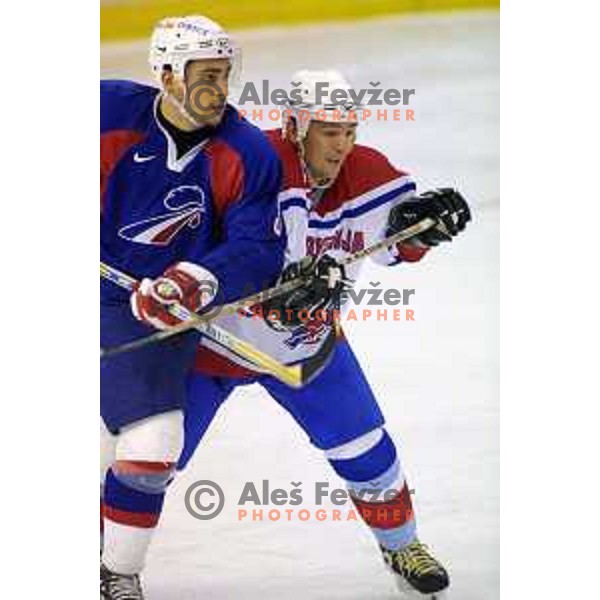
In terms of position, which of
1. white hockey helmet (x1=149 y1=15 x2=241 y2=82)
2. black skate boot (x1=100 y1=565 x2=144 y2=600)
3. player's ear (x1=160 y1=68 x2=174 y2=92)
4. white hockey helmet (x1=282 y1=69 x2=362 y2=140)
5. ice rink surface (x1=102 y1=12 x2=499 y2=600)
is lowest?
black skate boot (x1=100 y1=565 x2=144 y2=600)

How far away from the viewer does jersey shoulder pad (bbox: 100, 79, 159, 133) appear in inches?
81.3

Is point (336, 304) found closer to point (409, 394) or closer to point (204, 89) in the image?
point (409, 394)

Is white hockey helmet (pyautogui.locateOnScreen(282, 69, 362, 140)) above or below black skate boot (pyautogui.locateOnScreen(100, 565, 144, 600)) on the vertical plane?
above

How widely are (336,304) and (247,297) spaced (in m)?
0.14

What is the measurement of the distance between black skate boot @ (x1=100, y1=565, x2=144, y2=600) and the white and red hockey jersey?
1.14ft

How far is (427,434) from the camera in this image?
209cm

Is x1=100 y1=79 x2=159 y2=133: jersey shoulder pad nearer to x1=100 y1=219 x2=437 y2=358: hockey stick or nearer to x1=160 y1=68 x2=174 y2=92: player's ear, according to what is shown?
x1=160 y1=68 x2=174 y2=92: player's ear

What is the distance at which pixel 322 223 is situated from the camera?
6.76 feet

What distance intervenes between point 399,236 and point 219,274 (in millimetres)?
279

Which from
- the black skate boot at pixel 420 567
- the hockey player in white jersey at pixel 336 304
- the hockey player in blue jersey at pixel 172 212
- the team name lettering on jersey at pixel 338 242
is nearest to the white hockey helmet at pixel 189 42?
A: the hockey player in blue jersey at pixel 172 212

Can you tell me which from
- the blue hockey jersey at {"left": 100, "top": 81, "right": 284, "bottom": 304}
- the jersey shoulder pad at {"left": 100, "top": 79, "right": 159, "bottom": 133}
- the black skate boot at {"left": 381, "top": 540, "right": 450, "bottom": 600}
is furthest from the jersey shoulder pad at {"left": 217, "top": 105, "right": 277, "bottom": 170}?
the black skate boot at {"left": 381, "top": 540, "right": 450, "bottom": 600}

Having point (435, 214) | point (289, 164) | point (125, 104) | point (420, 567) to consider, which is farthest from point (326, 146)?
point (420, 567)
